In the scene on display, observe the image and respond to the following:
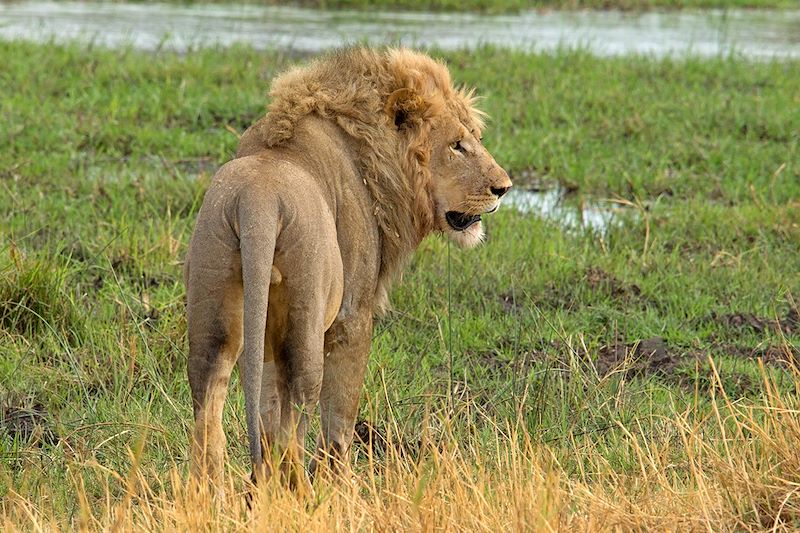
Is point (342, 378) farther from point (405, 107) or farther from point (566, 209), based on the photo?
point (566, 209)

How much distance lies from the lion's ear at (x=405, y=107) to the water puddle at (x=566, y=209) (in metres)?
3.06

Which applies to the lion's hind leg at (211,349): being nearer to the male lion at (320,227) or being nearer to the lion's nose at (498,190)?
the male lion at (320,227)

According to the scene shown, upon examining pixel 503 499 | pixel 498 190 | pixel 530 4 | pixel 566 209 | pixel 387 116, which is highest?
pixel 387 116

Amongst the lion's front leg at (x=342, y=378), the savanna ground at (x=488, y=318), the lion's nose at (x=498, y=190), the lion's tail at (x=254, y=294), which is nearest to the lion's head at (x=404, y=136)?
the lion's nose at (x=498, y=190)

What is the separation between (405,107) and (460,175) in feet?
0.86

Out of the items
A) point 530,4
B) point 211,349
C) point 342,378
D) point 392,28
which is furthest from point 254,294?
point 530,4

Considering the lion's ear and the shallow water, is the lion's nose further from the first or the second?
the shallow water

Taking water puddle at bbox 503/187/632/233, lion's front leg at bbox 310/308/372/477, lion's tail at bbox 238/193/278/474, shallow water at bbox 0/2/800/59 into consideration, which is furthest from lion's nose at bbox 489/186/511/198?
shallow water at bbox 0/2/800/59

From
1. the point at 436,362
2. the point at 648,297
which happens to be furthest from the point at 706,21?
the point at 436,362

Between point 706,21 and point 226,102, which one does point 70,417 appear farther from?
point 706,21

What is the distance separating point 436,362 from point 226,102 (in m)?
4.32

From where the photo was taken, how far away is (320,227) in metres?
3.28

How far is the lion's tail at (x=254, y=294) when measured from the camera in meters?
2.99

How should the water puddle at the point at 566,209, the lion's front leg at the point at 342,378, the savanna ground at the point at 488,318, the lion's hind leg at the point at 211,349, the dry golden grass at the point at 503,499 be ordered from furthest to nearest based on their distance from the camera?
the water puddle at the point at 566,209 < the lion's front leg at the point at 342,378 < the savanna ground at the point at 488,318 < the lion's hind leg at the point at 211,349 < the dry golden grass at the point at 503,499
